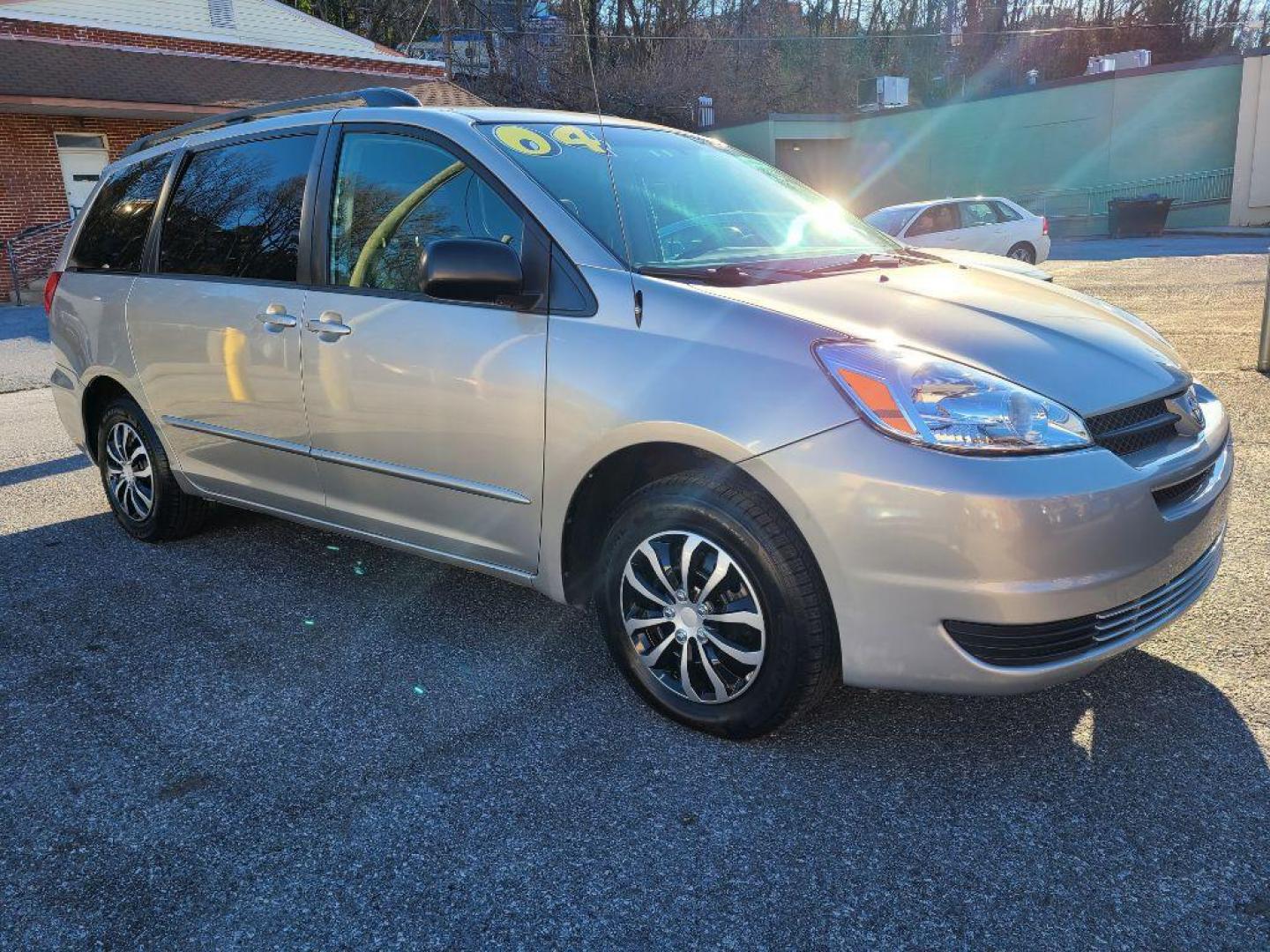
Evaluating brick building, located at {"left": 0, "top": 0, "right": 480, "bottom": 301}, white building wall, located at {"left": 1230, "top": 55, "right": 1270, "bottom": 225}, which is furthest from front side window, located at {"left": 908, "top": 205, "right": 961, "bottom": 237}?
white building wall, located at {"left": 1230, "top": 55, "right": 1270, "bottom": 225}

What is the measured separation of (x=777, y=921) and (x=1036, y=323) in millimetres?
1716

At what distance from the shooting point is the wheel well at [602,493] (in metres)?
2.72

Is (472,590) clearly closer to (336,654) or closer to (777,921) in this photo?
(336,654)

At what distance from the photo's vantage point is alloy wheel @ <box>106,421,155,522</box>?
4.51 m

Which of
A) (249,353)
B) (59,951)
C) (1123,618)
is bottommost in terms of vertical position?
(59,951)

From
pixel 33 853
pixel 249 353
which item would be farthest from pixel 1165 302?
pixel 33 853

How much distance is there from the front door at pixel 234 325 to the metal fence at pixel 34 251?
18.2m

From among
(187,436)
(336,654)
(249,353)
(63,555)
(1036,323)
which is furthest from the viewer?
(63,555)

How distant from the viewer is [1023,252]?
17797 millimetres

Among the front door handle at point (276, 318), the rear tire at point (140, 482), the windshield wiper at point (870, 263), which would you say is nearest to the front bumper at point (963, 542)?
the windshield wiper at point (870, 263)

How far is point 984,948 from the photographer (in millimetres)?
1973

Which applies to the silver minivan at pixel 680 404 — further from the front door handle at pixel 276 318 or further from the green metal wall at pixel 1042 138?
the green metal wall at pixel 1042 138

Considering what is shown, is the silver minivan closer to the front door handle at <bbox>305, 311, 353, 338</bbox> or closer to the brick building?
the front door handle at <bbox>305, 311, 353, 338</bbox>

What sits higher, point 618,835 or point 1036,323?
point 1036,323
